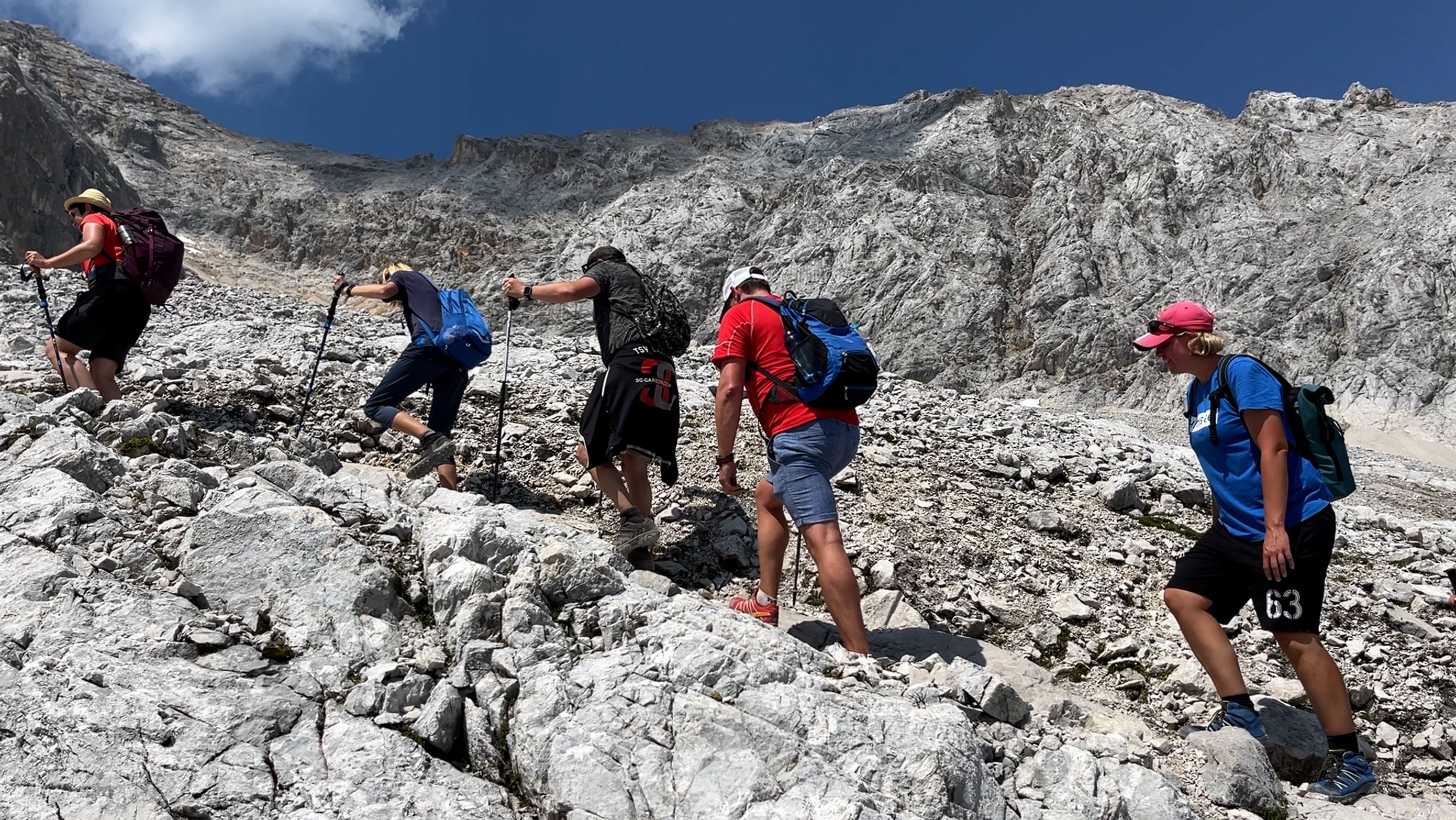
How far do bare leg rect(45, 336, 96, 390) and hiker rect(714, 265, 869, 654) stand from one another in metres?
5.35

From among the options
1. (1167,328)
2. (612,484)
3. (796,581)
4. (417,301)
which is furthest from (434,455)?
(1167,328)

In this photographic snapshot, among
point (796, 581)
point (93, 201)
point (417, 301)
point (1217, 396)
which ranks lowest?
point (796, 581)

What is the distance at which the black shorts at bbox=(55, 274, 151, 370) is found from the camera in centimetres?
692

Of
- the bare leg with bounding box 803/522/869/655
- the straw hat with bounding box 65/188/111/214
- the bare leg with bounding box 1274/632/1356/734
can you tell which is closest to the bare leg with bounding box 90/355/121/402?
the straw hat with bounding box 65/188/111/214

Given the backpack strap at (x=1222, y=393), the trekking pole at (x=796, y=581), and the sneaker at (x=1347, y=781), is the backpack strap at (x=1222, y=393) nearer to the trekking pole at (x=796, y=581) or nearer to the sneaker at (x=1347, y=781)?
the sneaker at (x=1347, y=781)

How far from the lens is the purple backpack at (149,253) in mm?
7020

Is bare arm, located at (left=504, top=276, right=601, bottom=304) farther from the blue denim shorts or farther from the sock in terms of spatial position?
the sock

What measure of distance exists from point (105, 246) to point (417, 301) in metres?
2.53

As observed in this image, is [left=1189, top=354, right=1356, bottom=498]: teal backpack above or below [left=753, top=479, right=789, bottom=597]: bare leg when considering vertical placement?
above

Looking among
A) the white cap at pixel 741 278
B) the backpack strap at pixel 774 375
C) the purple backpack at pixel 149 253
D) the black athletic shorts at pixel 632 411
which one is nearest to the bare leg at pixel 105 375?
the purple backpack at pixel 149 253

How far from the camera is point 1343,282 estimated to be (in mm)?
38562

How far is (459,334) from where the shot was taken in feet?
22.2

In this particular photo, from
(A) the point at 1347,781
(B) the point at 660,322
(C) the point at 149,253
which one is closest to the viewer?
(A) the point at 1347,781

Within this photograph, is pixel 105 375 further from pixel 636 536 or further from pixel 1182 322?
pixel 1182 322
